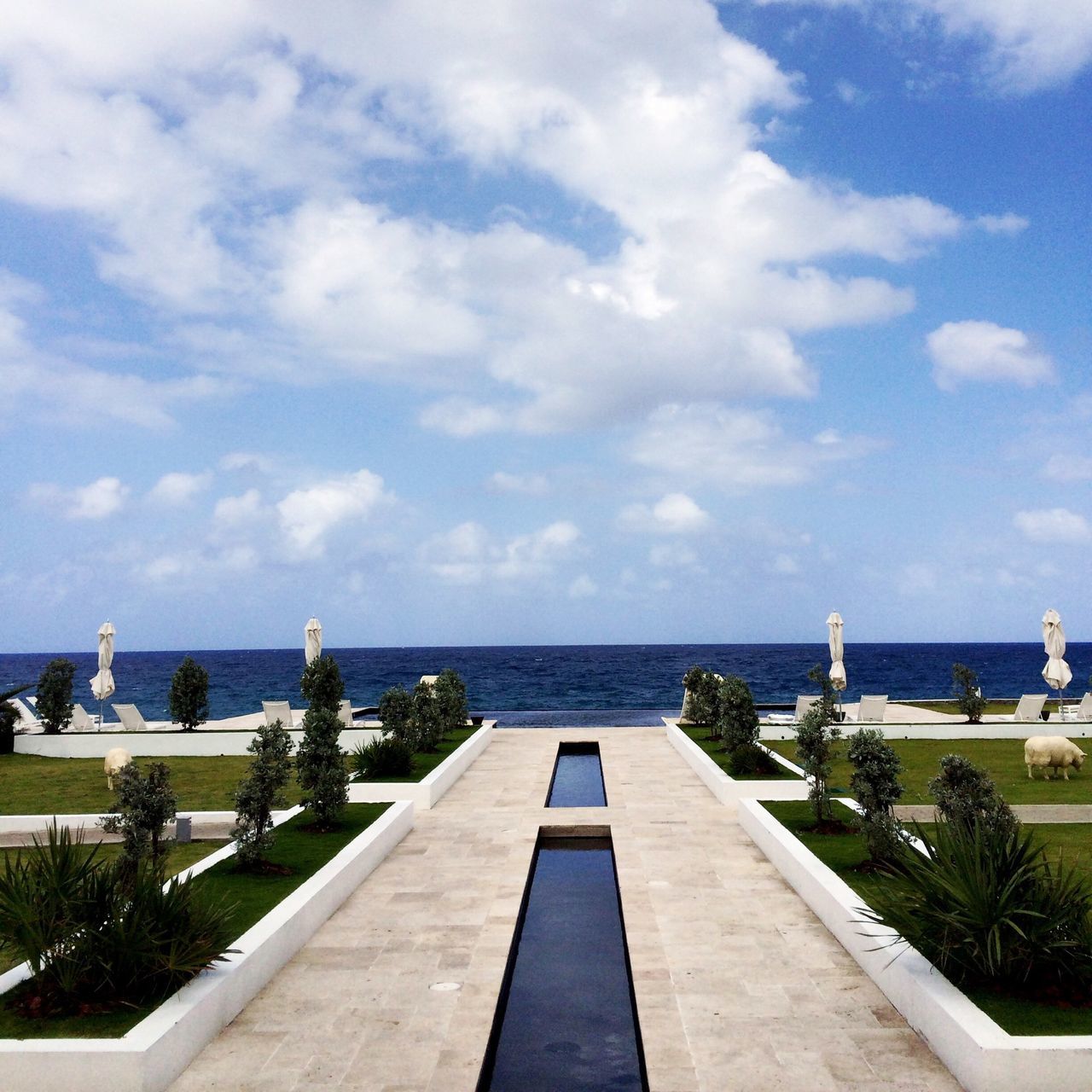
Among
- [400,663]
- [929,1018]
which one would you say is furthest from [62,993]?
[400,663]

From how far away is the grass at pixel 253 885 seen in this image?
478cm

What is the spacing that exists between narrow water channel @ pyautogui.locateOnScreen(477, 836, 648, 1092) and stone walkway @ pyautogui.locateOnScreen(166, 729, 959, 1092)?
6.5 inches

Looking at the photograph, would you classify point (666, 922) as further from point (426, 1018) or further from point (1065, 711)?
point (1065, 711)

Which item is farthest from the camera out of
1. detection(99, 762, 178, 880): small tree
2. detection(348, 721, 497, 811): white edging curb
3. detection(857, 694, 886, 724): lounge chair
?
detection(857, 694, 886, 724): lounge chair

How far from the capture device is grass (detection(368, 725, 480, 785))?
13109 millimetres

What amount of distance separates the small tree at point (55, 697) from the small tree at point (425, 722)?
8846 millimetres

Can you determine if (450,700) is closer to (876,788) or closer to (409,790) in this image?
(409,790)

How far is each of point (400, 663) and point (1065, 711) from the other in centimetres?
10298

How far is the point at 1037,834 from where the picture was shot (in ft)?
31.5

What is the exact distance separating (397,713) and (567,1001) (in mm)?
9282

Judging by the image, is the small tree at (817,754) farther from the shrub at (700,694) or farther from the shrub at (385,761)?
the shrub at (700,694)

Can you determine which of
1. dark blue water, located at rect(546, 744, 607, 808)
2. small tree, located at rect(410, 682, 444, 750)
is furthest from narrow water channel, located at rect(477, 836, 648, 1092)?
small tree, located at rect(410, 682, 444, 750)

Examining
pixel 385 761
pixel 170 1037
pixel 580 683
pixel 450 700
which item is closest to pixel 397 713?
pixel 385 761

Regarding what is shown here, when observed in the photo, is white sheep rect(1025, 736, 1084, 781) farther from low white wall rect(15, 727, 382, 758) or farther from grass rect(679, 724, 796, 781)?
low white wall rect(15, 727, 382, 758)
